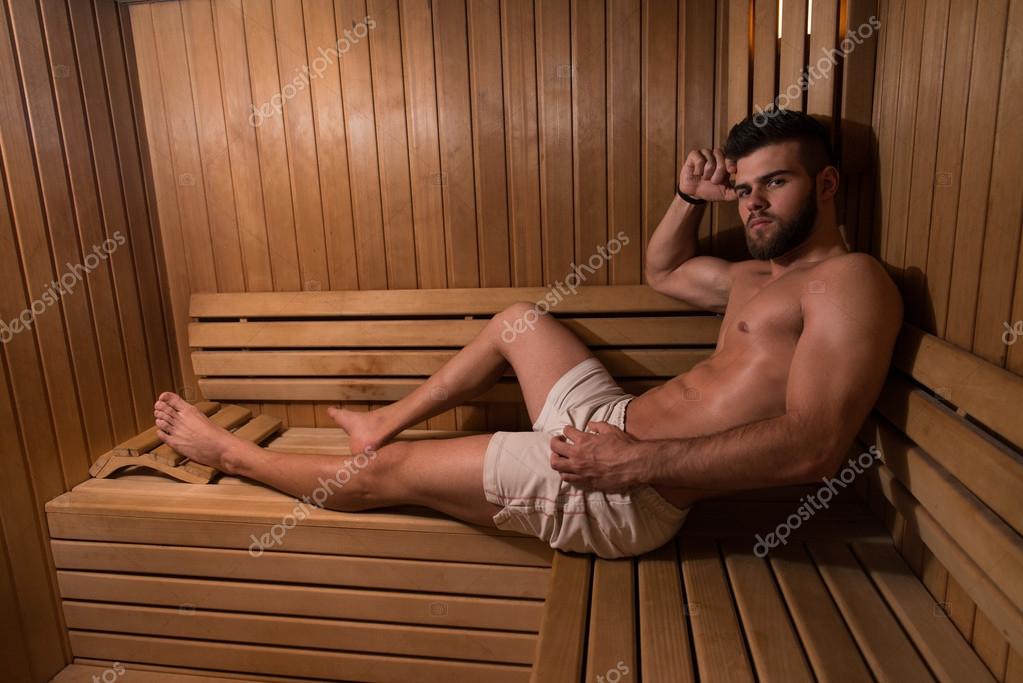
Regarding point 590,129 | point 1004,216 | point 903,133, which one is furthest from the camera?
point 590,129

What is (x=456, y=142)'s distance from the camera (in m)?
2.36

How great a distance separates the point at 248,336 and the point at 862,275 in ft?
6.72

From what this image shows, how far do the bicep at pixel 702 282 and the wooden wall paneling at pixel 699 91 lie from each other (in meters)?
0.17

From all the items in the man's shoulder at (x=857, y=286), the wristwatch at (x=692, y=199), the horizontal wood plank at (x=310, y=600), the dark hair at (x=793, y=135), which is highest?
the dark hair at (x=793, y=135)

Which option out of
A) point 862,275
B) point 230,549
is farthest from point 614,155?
point 230,549

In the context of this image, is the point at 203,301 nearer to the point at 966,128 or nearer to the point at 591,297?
the point at 591,297

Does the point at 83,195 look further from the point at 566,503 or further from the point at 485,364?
the point at 566,503

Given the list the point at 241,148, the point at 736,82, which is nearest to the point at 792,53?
the point at 736,82

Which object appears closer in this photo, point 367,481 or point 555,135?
point 367,481

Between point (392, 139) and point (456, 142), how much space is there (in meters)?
0.23

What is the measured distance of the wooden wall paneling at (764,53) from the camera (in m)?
1.93

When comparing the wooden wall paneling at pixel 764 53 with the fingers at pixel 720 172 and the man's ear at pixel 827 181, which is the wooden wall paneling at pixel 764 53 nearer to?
the fingers at pixel 720 172

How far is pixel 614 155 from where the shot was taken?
2.27 metres

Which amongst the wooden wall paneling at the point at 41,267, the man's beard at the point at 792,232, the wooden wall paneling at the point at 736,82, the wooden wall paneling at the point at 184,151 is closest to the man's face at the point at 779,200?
the man's beard at the point at 792,232
